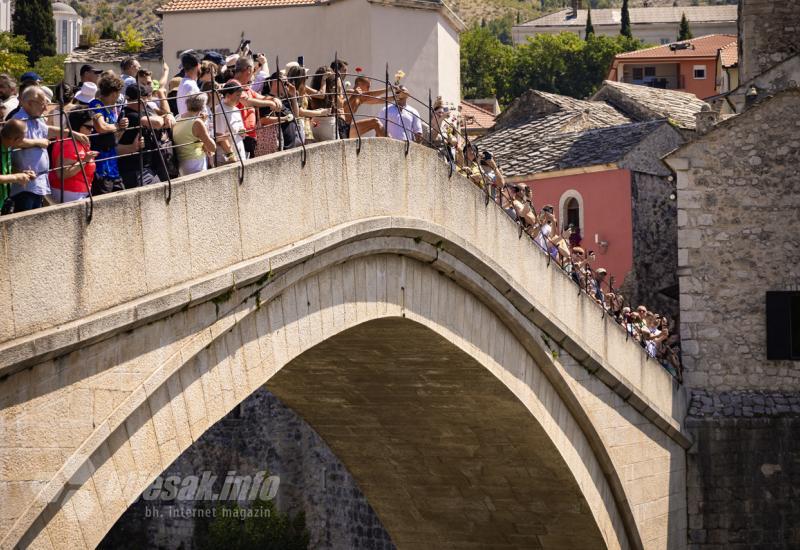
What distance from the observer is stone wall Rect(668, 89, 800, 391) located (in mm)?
22453

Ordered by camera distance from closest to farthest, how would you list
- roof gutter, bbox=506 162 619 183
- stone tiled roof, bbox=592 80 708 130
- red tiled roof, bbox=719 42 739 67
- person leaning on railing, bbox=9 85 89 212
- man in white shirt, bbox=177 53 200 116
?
person leaning on railing, bbox=9 85 89 212 → man in white shirt, bbox=177 53 200 116 → roof gutter, bbox=506 162 619 183 → stone tiled roof, bbox=592 80 708 130 → red tiled roof, bbox=719 42 739 67

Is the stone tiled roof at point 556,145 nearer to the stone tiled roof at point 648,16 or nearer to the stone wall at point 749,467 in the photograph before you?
the stone wall at point 749,467

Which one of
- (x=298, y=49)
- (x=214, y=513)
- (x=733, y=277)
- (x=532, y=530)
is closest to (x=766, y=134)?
(x=733, y=277)

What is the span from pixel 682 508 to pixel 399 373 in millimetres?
6301

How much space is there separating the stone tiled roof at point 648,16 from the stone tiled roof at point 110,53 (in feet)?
203

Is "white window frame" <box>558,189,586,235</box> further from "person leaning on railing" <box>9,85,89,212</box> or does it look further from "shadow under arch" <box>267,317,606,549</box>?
"person leaning on railing" <box>9,85,89,212</box>

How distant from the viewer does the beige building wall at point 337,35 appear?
32.8 metres

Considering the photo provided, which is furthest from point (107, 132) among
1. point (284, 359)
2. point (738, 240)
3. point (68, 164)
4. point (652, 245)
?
point (652, 245)

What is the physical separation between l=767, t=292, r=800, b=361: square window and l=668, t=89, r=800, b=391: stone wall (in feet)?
0.34

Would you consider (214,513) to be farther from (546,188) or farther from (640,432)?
(640,432)

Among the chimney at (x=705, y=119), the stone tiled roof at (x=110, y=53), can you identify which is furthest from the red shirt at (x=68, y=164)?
the stone tiled roof at (x=110, y=53)

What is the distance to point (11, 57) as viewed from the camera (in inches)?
1544

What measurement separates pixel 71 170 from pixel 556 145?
23.9 metres

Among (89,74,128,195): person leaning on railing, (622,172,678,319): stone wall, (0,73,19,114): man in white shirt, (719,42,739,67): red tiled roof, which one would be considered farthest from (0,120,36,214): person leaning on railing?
(719,42,739,67): red tiled roof
